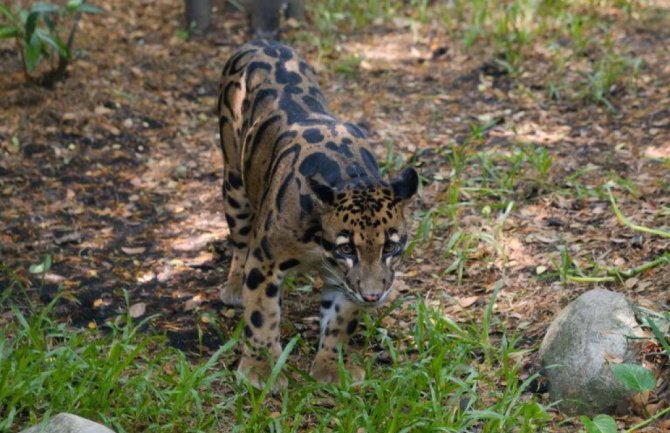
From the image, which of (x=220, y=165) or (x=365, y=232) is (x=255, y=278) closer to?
(x=365, y=232)

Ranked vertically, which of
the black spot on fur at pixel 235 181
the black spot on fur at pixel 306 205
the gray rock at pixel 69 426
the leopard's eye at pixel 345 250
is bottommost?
the gray rock at pixel 69 426

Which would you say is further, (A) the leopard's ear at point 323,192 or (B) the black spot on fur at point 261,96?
(B) the black spot on fur at point 261,96

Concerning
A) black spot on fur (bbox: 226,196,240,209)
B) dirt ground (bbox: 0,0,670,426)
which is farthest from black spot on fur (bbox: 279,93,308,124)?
dirt ground (bbox: 0,0,670,426)

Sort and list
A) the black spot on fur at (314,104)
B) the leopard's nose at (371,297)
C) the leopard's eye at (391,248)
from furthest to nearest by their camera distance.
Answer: the black spot on fur at (314,104) < the leopard's eye at (391,248) < the leopard's nose at (371,297)

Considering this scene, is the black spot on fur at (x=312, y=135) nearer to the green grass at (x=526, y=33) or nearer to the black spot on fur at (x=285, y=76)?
the black spot on fur at (x=285, y=76)

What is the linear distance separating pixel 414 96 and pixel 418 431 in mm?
5595

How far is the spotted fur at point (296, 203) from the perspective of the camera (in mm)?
5316

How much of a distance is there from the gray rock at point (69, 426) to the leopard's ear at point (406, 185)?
195 centimetres

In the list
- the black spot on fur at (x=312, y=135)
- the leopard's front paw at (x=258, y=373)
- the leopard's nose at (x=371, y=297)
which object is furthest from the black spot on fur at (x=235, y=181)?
the leopard's nose at (x=371, y=297)

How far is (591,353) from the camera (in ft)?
17.9

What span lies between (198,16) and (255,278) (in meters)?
6.00

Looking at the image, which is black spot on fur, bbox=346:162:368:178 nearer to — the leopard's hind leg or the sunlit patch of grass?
the leopard's hind leg

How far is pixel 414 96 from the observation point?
10.1m

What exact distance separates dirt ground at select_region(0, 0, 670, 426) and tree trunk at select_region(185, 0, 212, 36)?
0.19 m
